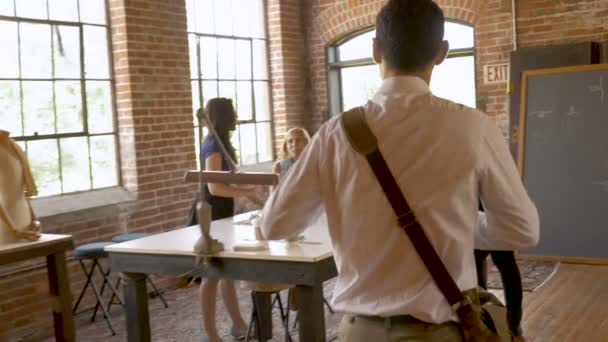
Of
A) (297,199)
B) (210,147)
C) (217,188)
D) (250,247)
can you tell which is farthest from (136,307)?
(297,199)

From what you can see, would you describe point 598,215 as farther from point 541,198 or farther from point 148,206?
A: point 148,206

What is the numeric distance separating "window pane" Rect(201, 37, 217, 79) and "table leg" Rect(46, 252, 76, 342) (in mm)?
3132

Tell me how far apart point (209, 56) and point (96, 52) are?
4.72 feet

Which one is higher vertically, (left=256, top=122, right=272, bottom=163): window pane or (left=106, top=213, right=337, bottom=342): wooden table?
(left=256, top=122, right=272, bottom=163): window pane

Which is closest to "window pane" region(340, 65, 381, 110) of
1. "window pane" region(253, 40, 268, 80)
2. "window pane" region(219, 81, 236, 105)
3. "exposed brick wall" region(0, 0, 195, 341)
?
"window pane" region(253, 40, 268, 80)

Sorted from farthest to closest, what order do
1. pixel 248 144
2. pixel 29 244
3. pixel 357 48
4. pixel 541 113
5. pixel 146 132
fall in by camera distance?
pixel 357 48 < pixel 248 144 < pixel 541 113 < pixel 146 132 < pixel 29 244

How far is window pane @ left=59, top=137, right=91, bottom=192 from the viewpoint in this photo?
5863 mm

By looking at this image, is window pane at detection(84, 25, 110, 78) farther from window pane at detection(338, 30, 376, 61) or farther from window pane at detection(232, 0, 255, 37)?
window pane at detection(338, 30, 376, 61)

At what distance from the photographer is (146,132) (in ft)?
20.8

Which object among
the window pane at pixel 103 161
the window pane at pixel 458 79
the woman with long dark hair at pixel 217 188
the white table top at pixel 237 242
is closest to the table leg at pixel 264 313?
the woman with long dark hair at pixel 217 188

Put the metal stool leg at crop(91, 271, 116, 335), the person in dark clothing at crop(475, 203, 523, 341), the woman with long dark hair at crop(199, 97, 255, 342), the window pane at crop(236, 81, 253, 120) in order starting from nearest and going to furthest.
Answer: the person in dark clothing at crop(475, 203, 523, 341) < the woman with long dark hair at crop(199, 97, 255, 342) < the metal stool leg at crop(91, 271, 116, 335) < the window pane at crop(236, 81, 253, 120)

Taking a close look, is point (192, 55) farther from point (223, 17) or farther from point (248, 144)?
point (248, 144)

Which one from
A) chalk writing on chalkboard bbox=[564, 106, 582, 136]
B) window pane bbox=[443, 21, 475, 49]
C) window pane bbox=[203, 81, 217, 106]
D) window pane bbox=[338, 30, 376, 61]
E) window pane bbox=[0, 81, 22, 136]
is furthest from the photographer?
window pane bbox=[338, 30, 376, 61]

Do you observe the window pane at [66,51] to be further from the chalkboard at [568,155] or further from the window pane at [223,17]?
the chalkboard at [568,155]
